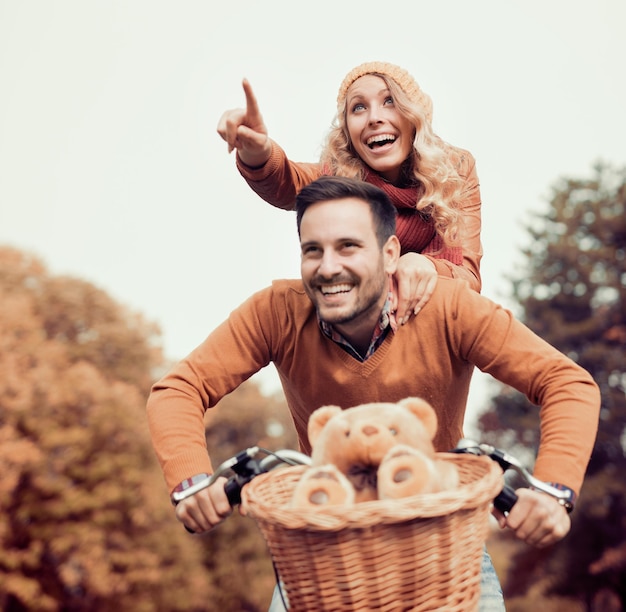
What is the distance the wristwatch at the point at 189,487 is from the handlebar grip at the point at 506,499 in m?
0.81

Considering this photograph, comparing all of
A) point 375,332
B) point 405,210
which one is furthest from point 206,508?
point 405,210

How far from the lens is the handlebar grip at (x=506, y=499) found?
2483 mm

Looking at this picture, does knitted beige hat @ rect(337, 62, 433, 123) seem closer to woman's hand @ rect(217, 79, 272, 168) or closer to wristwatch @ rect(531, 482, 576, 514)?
woman's hand @ rect(217, 79, 272, 168)

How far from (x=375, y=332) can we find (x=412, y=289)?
0.20 m

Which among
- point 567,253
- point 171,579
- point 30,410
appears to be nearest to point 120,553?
point 171,579

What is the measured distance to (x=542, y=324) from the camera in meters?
26.6

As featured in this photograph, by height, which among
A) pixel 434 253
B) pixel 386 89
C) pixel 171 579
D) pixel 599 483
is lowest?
pixel 171 579

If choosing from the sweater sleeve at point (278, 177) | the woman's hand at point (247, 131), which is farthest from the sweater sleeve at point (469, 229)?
the woman's hand at point (247, 131)

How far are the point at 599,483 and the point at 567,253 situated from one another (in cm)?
668

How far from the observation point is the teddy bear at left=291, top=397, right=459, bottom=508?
221 cm

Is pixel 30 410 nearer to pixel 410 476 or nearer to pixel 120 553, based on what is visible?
pixel 120 553

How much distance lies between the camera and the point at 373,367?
3.27 metres

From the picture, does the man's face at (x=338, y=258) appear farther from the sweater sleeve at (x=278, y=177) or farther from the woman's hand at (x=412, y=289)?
the sweater sleeve at (x=278, y=177)

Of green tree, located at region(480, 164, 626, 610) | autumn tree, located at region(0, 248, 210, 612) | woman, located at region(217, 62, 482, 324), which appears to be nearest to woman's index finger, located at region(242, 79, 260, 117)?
woman, located at region(217, 62, 482, 324)
